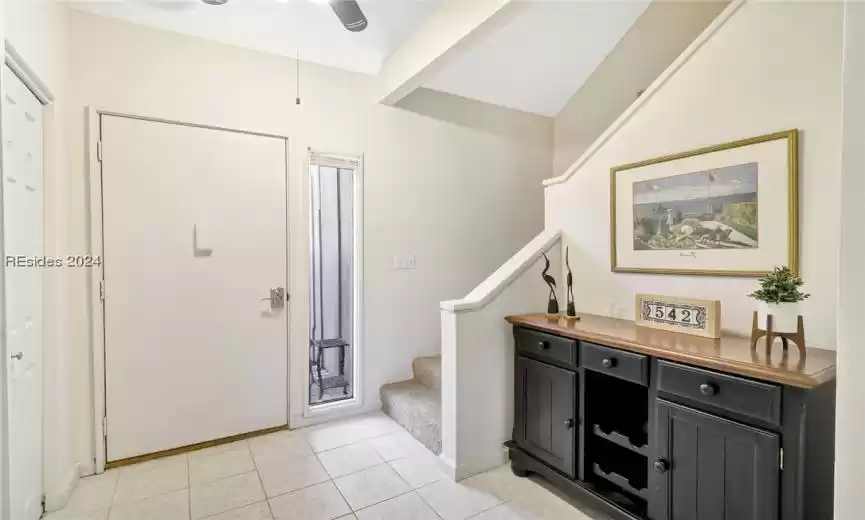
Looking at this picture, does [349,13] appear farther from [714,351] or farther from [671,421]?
[671,421]

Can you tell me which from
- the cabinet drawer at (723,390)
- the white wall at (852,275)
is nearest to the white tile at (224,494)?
the cabinet drawer at (723,390)

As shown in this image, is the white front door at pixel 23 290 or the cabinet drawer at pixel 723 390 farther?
the white front door at pixel 23 290

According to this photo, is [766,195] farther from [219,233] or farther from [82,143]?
[82,143]

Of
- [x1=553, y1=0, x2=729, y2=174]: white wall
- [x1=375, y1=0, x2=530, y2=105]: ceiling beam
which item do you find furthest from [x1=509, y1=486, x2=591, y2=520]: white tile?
[x1=553, y1=0, x2=729, y2=174]: white wall

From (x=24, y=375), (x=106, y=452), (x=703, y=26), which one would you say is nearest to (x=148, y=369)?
(x=106, y=452)

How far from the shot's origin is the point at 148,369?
8.45 ft

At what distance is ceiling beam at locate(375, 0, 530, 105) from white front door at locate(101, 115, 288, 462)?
0.98 m

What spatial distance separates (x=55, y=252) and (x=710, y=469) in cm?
318

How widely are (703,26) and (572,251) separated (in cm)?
204

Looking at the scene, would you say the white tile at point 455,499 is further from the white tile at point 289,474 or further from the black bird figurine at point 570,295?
the black bird figurine at point 570,295

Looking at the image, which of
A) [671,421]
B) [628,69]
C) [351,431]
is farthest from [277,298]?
[628,69]

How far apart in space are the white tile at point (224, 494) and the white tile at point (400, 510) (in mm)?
606

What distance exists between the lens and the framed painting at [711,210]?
5.78 ft

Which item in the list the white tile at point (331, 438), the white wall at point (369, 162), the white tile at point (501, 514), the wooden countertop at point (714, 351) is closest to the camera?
the wooden countertop at point (714, 351)
